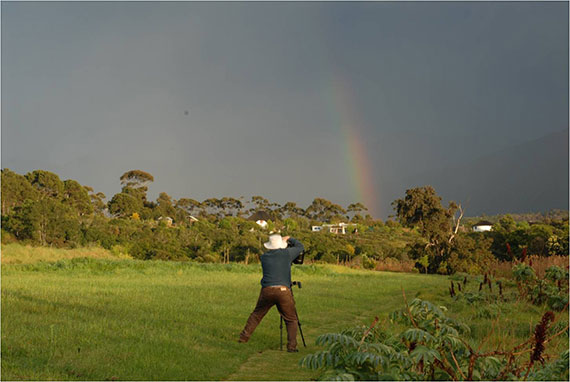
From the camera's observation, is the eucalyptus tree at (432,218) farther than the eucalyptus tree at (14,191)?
No

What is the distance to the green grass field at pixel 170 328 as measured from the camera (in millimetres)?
7770

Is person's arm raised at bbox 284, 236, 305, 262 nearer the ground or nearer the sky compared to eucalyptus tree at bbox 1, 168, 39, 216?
nearer the ground

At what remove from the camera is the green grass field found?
7.77m

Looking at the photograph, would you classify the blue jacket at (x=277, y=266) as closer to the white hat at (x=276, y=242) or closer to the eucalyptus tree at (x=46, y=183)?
the white hat at (x=276, y=242)

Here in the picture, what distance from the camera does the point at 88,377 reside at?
7.29 metres

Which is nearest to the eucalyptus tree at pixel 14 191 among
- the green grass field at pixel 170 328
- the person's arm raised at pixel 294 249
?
the green grass field at pixel 170 328

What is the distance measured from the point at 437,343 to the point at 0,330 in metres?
9.05

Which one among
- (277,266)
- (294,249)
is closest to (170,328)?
(277,266)

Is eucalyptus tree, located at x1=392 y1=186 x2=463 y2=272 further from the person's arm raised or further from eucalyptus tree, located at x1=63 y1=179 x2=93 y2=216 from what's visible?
eucalyptus tree, located at x1=63 y1=179 x2=93 y2=216

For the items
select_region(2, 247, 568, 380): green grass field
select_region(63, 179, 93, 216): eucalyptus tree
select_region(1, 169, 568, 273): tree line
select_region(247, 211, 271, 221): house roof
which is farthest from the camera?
select_region(247, 211, 271, 221): house roof

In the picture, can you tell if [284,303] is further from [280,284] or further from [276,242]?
[276,242]

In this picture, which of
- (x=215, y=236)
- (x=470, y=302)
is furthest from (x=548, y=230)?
(x=470, y=302)

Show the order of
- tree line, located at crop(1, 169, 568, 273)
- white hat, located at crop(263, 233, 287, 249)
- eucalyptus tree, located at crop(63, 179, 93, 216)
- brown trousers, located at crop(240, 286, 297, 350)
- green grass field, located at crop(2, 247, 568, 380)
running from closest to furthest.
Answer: green grass field, located at crop(2, 247, 568, 380)
brown trousers, located at crop(240, 286, 297, 350)
white hat, located at crop(263, 233, 287, 249)
tree line, located at crop(1, 169, 568, 273)
eucalyptus tree, located at crop(63, 179, 93, 216)

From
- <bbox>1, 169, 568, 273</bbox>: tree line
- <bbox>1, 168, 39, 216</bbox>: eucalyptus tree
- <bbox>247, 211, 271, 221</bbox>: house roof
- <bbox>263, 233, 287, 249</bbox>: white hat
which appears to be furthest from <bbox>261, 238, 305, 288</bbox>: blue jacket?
<bbox>247, 211, 271, 221</bbox>: house roof
